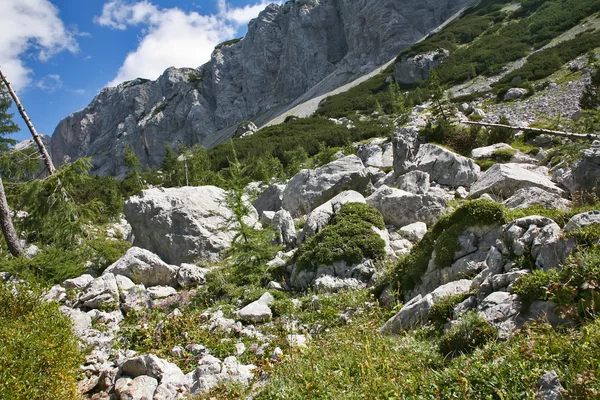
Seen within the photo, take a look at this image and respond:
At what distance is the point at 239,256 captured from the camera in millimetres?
13250

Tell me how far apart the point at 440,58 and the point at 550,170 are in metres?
71.2

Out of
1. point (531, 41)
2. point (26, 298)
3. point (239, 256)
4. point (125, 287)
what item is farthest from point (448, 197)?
point (531, 41)

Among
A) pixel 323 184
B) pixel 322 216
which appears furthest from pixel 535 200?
pixel 323 184

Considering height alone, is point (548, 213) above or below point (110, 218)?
below

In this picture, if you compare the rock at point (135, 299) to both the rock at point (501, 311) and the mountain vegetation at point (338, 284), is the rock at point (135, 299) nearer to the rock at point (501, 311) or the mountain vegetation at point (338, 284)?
the mountain vegetation at point (338, 284)

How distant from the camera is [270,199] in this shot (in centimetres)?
2416

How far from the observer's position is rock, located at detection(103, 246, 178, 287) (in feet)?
44.7

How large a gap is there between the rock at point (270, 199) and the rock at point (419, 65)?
207 ft

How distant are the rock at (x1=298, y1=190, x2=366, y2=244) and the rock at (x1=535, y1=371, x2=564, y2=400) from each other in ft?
33.5

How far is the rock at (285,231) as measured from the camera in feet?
48.7

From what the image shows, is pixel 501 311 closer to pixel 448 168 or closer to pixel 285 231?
pixel 285 231

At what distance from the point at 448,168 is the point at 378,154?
10536 millimetres

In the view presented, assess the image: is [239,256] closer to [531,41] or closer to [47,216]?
[47,216]

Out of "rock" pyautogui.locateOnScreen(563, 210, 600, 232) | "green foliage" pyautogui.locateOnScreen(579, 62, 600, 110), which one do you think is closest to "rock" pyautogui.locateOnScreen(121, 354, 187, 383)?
"rock" pyautogui.locateOnScreen(563, 210, 600, 232)
